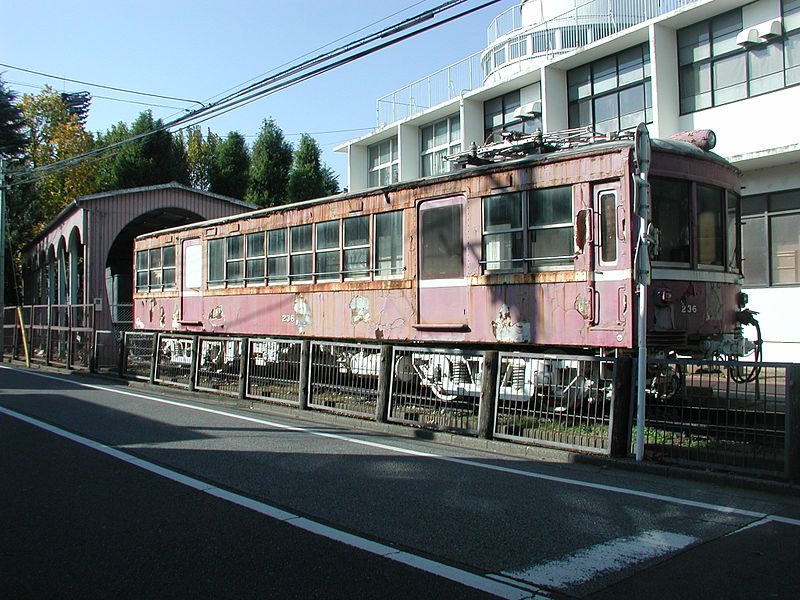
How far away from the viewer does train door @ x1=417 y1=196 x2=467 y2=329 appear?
1114 centimetres

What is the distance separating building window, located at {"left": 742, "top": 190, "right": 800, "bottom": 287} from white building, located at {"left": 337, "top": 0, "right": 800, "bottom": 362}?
→ 0.02 meters

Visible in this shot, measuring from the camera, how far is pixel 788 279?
17016 mm

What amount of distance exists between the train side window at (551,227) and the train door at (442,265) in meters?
1.35

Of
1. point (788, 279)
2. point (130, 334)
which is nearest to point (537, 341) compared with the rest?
point (788, 279)

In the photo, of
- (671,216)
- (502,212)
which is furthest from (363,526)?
(671,216)

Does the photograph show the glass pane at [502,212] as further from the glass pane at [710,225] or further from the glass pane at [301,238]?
the glass pane at [301,238]

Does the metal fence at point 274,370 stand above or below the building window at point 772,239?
below

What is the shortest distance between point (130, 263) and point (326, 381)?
24.7 meters

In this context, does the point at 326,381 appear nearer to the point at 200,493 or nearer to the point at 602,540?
the point at 200,493

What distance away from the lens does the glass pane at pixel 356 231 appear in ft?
42.7

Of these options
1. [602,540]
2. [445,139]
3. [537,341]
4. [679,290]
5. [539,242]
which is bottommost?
[602,540]

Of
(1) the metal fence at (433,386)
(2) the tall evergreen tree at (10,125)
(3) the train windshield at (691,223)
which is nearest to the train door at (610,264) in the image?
(3) the train windshield at (691,223)

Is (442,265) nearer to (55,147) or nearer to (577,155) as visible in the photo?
(577,155)

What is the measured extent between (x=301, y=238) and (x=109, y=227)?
40.9ft
